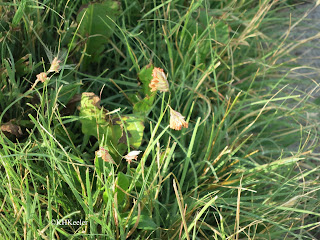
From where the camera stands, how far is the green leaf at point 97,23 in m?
1.29

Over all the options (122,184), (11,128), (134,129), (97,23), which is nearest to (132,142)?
(134,129)

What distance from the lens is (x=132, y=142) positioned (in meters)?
1.13

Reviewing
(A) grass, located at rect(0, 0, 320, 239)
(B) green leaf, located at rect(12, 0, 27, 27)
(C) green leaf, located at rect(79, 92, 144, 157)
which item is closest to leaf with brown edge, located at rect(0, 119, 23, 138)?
(A) grass, located at rect(0, 0, 320, 239)

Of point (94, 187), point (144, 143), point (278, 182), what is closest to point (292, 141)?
point (278, 182)

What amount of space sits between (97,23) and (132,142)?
1.39 feet

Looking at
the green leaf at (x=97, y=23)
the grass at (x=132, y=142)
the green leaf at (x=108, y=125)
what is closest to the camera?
the grass at (x=132, y=142)

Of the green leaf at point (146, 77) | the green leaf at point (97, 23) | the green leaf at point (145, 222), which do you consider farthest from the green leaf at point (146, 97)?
the green leaf at point (145, 222)

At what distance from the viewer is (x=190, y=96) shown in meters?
1.29

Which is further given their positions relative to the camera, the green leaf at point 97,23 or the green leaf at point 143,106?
the green leaf at point 97,23

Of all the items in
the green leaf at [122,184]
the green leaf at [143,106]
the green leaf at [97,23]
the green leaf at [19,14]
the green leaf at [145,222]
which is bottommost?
the green leaf at [145,222]

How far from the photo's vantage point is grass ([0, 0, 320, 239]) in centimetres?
97

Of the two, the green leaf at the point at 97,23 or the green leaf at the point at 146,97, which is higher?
the green leaf at the point at 97,23

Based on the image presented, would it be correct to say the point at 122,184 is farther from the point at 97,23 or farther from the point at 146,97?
the point at 97,23

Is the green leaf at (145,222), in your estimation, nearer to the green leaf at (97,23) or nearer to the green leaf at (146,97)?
the green leaf at (146,97)
